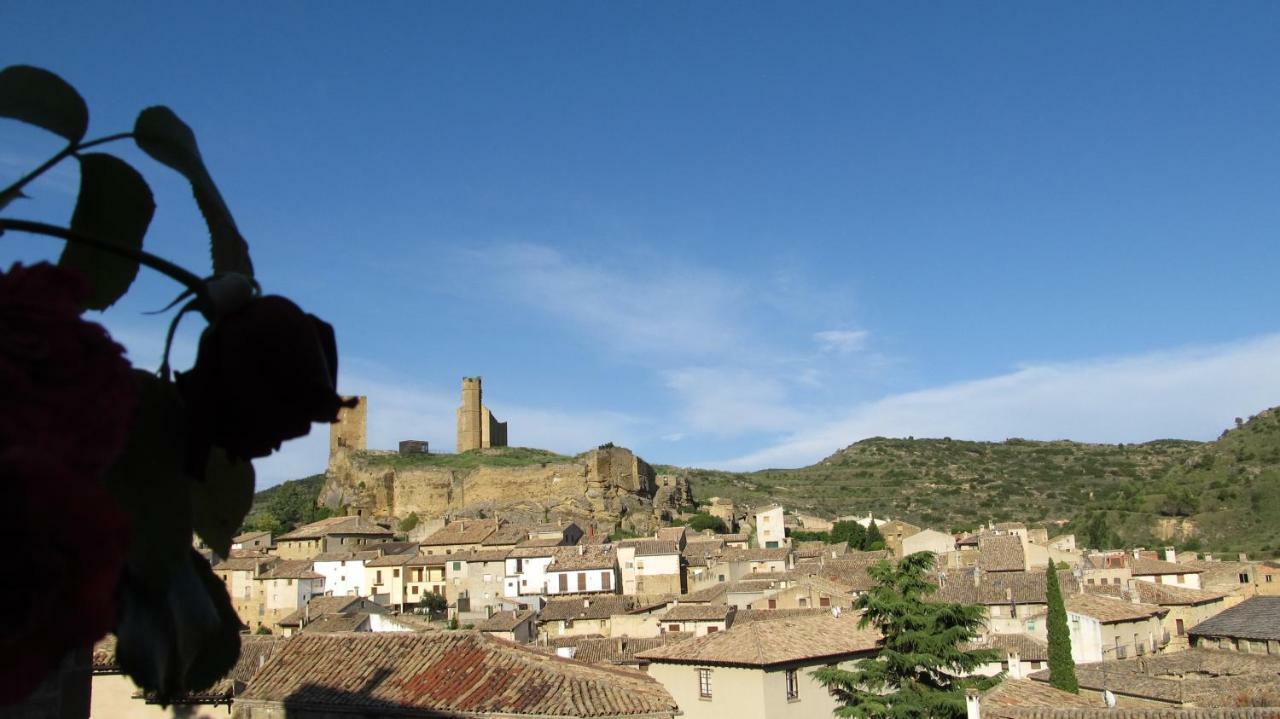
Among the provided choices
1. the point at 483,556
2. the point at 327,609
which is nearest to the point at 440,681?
the point at 327,609

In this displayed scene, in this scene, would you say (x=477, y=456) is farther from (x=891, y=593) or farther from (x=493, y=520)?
(x=891, y=593)

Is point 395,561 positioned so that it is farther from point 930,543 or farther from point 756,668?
point 756,668

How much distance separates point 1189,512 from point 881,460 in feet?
202

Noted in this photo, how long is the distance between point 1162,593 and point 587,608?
24333mm

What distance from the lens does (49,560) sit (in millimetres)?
800

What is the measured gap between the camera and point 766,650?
22672mm

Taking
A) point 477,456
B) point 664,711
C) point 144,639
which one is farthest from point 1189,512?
point 144,639

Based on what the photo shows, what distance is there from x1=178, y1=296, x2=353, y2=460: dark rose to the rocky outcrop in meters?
77.5

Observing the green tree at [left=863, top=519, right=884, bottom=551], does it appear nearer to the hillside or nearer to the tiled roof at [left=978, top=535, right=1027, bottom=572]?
the tiled roof at [left=978, top=535, right=1027, bottom=572]

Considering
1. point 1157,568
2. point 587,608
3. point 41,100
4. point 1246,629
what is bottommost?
point 1246,629

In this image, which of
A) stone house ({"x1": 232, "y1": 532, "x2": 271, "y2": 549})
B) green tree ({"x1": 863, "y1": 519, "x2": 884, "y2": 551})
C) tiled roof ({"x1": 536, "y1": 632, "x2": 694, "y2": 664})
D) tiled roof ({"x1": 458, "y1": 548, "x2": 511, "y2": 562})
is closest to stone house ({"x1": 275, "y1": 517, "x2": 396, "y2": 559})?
stone house ({"x1": 232, "y1": 532, "x2": 271, "y2": 549})

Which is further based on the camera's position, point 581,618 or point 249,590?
point 249,590

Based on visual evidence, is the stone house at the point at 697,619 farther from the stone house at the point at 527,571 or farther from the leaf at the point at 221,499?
the leaf at the point at 221,499

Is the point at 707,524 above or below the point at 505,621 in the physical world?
above
